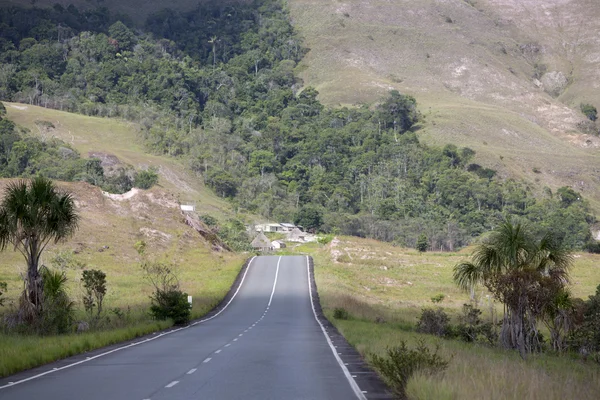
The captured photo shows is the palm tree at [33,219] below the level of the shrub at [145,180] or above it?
below

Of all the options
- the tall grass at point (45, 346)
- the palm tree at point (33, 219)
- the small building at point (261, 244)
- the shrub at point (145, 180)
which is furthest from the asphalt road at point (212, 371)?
the shrub at point (145, 180)

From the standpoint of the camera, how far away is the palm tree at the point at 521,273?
26344 millimetres

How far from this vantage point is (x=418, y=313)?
46406mm

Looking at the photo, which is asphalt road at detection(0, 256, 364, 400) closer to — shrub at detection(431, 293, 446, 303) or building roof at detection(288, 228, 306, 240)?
shrub at detection(431, 293, 446, 303)

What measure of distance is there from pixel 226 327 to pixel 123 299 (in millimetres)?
13624

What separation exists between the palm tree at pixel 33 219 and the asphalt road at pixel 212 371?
171 inches

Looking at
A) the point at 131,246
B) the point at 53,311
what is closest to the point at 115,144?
the point at 131,246

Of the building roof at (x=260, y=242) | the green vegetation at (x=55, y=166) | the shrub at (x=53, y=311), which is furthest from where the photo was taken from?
the green vegetation at (x=55, y=166)

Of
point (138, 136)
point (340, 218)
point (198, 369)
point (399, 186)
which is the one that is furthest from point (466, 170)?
point (198, 369)

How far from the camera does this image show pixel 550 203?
150 m

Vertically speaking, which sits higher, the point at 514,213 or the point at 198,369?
the point at 514,213

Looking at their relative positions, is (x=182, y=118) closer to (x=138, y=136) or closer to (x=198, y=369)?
(x=138, y=136)

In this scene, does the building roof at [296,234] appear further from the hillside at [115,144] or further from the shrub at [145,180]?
the shrub at [145,180]

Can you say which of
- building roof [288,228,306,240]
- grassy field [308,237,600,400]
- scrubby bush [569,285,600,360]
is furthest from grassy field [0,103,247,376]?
building roof [288,228,306,240]
